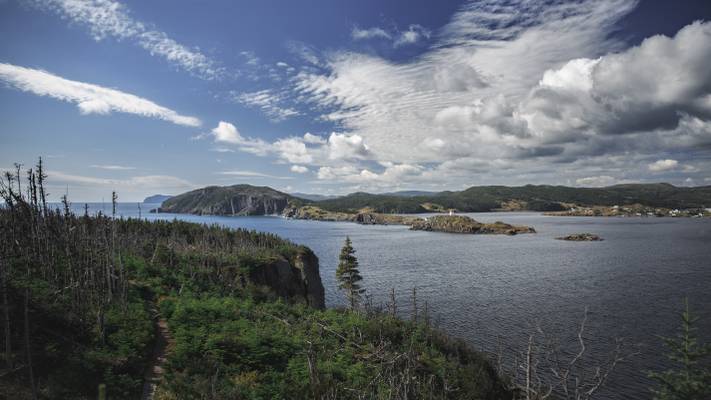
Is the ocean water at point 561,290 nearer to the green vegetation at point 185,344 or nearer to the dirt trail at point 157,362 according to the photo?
the green vegetation at point 185,344

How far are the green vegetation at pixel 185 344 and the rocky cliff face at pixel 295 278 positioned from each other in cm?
1596

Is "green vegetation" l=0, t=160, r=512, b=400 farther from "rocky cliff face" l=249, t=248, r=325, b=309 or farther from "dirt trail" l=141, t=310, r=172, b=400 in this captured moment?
"rocky cliff face" l=249, t=248, r=325, b=309

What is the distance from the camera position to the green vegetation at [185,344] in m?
17.1

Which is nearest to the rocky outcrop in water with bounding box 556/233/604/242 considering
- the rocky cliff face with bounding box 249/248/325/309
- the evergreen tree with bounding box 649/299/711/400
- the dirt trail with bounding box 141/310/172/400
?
the rocky cliff face with bounding box 249/248/325/309

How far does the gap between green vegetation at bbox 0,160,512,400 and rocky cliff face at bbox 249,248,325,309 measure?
52.4ft

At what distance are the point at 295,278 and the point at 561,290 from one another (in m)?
48.6

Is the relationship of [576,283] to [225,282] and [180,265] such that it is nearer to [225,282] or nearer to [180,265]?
[225,282]

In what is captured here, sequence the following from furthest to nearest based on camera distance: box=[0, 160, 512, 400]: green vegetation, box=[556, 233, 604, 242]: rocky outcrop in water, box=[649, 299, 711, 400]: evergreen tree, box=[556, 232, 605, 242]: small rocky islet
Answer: box=[556, 233, 604, 242]: rocky outcrop in water < box=[556, 232, 605, 242]: small rocky islet < box=[649, 299, 711, 400]: evergreen tree < box=[0, 160, 512, 400]: green vegetation

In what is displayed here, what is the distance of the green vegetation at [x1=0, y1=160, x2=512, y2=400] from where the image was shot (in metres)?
17.1

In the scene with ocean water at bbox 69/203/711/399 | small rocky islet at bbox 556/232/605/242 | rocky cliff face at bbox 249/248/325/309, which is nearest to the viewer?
ocean water at bbox 69/203/711/399

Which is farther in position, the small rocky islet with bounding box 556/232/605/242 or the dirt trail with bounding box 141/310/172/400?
the small rocky islet with bounding box 556/232/605/242

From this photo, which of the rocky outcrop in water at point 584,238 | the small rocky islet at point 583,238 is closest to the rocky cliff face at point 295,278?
the small rocky islet at point 583,238

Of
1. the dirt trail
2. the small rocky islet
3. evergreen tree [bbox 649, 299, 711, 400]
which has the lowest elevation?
the small rocky islet

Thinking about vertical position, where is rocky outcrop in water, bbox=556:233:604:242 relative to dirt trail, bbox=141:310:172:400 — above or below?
below
